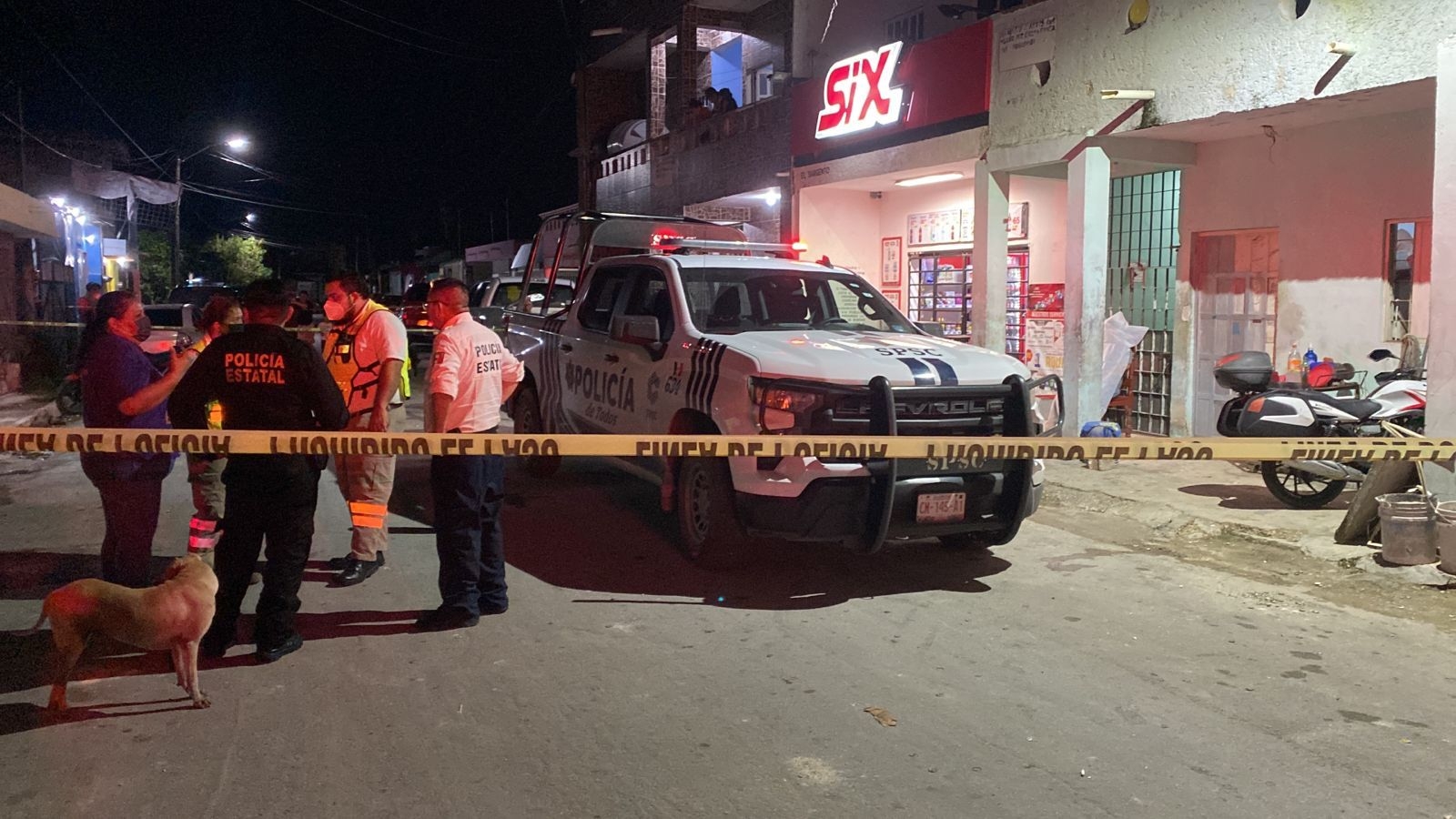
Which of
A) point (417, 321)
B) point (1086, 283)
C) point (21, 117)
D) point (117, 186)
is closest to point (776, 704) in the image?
point (1086, 283)

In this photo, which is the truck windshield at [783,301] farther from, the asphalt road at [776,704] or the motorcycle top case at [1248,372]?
the motorcycle top case at [1248,372]

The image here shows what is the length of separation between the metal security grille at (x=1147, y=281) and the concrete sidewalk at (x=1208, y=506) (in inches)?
78.8

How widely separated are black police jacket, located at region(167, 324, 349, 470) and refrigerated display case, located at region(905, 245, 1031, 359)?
9714mm

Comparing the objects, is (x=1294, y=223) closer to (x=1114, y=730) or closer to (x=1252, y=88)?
(x=1252, y=88)

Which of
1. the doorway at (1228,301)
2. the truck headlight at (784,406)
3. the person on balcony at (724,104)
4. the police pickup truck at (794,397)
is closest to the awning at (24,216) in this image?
the person on balcony at (724,104)

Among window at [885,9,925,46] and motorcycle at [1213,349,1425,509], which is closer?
motorcycle at [1213,349,1425,509]

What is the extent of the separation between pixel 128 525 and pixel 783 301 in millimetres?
4169

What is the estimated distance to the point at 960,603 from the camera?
5957mm

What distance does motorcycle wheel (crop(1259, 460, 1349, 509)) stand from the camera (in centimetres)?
830

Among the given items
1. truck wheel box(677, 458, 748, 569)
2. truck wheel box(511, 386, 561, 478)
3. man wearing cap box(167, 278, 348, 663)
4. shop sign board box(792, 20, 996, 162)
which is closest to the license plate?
truck wheel box(677, 458, 748, 569)

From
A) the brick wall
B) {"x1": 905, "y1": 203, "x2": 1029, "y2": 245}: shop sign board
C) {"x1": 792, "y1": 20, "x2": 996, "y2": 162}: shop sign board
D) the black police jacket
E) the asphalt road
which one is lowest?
the asphalt road

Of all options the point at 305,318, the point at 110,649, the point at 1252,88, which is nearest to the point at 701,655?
the point at 110,649

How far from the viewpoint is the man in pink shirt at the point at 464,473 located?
5.45 meters

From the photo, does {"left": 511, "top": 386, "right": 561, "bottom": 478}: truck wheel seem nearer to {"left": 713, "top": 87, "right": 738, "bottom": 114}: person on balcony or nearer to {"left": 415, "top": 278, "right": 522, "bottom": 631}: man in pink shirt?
{"left": 415, "top": 278, "right": 522, "bottom": 631}: man in pink shirt
